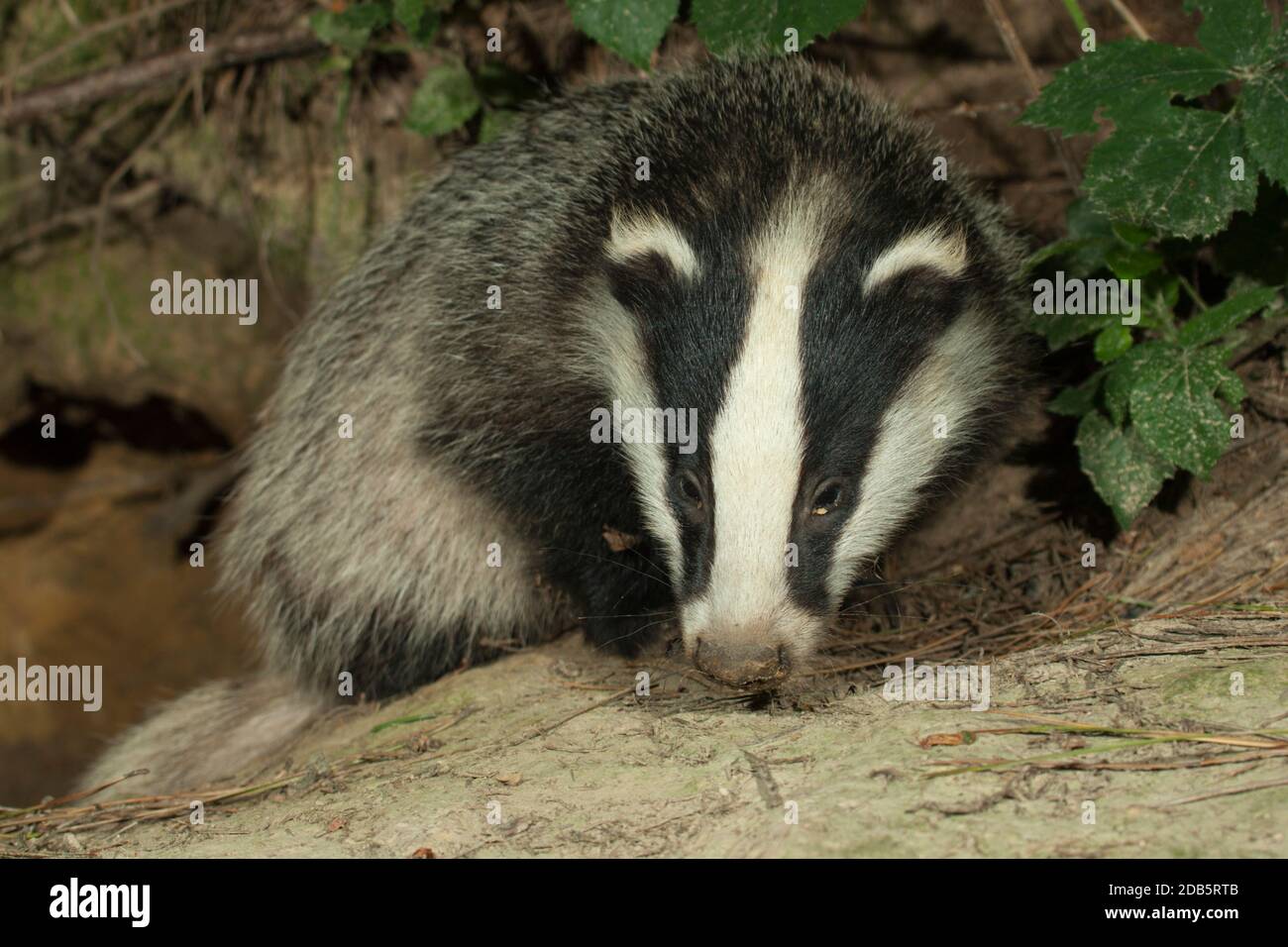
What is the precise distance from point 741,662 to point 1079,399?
123 centimetres

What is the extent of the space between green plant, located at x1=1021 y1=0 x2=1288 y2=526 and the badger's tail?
252 centimetres

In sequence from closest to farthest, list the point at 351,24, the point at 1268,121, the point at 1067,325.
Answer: the point at 1268,121, the point at 1067,325, the point at 351,24

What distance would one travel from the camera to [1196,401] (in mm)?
2754

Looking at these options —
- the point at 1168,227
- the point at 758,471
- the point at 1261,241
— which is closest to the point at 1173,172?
the point at 1168,227

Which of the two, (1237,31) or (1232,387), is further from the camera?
(1232,387)

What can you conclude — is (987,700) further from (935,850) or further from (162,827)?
(162,827)

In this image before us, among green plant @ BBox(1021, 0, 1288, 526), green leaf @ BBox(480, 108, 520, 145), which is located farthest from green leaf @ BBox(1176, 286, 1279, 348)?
green leaf @ BBox(480, 108, 520, 145)

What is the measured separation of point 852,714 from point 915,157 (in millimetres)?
1416

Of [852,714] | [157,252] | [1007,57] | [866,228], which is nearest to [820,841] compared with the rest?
[852,714]

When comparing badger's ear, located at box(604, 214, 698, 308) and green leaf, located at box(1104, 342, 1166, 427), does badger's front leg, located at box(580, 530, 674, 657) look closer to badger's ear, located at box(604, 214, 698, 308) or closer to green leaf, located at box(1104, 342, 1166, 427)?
badger's ear, located at box(604, 214, 698, 308)

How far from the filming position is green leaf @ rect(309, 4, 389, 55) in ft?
12.7

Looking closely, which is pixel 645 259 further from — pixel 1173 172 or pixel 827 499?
pixel 1173 172

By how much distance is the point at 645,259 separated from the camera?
268 cm

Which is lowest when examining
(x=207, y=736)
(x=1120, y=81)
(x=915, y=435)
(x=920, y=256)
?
(x=207, y=736)
